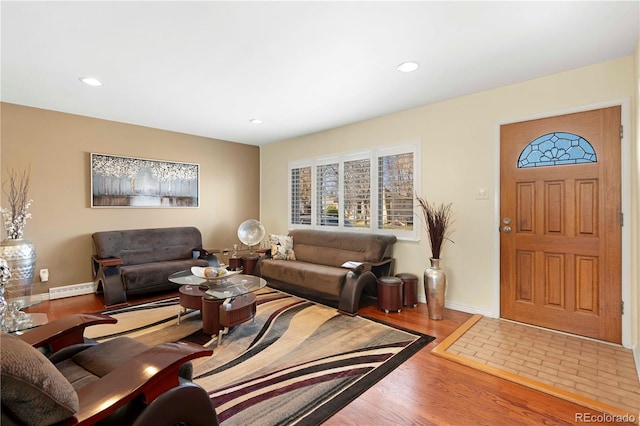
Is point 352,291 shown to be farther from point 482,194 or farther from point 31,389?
point 31,389

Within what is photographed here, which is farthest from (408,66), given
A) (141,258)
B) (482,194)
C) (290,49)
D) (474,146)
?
(141,258)

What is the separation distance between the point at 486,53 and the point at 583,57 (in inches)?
34.6

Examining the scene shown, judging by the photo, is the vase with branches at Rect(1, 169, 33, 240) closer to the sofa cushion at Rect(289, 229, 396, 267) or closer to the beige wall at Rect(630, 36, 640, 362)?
the sofa cushion at Rect(289, 229, 396, 267)

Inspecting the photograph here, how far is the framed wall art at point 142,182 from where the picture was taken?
4.38m

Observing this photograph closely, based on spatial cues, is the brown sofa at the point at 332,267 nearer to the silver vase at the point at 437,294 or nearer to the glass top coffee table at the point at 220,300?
the silver vase at the point at 437,294

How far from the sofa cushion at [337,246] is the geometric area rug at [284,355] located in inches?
31.9

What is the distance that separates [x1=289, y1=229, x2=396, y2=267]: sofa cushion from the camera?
3932 mm

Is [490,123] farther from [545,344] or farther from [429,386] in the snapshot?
[429,386]

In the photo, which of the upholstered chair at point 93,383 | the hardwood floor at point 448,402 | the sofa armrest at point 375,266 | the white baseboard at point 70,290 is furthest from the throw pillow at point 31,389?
the white baseboard at point 70,290

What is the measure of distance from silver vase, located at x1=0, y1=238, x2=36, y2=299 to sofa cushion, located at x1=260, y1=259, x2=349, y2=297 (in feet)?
8.81

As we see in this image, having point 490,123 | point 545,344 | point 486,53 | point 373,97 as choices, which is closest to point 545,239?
point 545,344

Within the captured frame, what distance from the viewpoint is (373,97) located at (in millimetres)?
3510

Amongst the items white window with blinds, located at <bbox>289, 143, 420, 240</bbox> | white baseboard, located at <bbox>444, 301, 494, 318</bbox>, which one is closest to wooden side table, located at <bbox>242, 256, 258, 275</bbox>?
white window with blinds, located at <bbox>289, 143, 420, 240</bbox>

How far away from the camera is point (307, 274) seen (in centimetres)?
385
